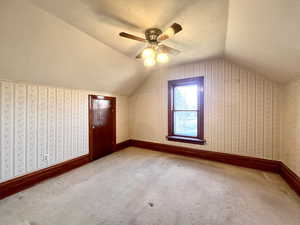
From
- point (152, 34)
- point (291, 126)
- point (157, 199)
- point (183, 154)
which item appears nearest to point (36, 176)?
point (157, 199)

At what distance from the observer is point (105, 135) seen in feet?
12.1

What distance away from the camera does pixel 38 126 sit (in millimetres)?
2355

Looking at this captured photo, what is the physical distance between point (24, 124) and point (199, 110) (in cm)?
361

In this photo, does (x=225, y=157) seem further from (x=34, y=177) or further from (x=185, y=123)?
(x=34, y=177)

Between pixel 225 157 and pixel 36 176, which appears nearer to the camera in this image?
pixel 36 176

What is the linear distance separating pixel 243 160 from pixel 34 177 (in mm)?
4107

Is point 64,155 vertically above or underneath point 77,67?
underneath

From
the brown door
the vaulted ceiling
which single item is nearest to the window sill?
the brown door

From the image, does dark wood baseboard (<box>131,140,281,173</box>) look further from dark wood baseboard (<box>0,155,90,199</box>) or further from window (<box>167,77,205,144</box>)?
dark wood baseboard (<box>0,155,90,199</box>)

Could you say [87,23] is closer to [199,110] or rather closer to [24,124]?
[24,124]

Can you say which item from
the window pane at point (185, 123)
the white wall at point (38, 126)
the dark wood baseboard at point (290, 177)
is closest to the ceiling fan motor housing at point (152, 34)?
the white wall at point (38, 126)

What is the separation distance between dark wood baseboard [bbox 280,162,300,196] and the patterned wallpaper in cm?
399

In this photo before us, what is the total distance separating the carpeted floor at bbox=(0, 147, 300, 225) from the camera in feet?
4.96

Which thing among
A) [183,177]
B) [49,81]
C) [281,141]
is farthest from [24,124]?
[281,141]
